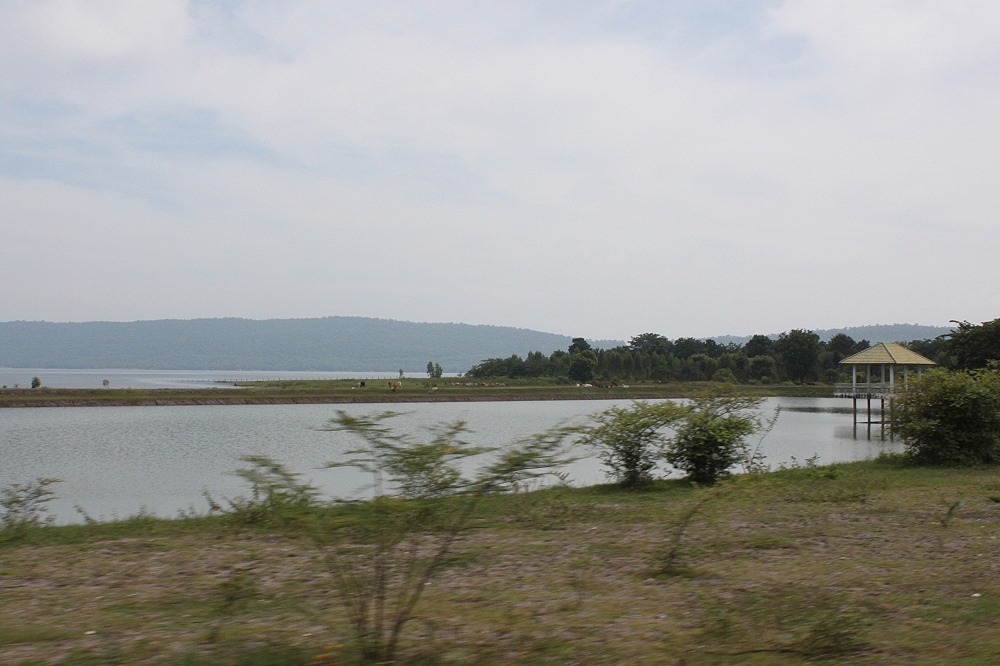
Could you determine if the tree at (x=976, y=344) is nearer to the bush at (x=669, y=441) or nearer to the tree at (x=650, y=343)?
the bush at (x=669, y=441)

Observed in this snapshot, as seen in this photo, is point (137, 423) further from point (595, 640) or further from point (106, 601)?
point (595, 640)

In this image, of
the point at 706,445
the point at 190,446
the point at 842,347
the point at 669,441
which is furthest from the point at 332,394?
the point at 842,347

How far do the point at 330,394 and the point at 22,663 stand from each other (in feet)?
223

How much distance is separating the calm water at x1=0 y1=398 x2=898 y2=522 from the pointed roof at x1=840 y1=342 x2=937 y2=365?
370cm

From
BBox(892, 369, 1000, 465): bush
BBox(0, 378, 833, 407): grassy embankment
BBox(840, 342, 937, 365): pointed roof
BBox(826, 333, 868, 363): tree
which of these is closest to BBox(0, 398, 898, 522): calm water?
BBox(840, 342, 937, 365): pointed roof

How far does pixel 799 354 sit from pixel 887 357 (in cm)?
5574

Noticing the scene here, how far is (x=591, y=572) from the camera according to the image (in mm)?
8078

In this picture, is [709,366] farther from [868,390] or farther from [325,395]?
[868,390]

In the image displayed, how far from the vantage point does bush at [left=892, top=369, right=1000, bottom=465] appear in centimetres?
1953

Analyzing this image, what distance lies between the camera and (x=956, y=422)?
65.3 ft

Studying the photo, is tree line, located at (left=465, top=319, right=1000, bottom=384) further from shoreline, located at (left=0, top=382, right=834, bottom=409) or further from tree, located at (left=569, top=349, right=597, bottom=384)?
shoreline, located at (left=0, top=382, right=834, bottom=409)

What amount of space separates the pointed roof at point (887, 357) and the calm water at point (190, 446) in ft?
12.1

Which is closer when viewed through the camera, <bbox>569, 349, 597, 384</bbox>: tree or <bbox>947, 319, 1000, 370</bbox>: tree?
<bbox>947, 319, 1000, 370</bbox>: tree

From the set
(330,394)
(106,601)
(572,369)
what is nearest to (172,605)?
(106,601)
